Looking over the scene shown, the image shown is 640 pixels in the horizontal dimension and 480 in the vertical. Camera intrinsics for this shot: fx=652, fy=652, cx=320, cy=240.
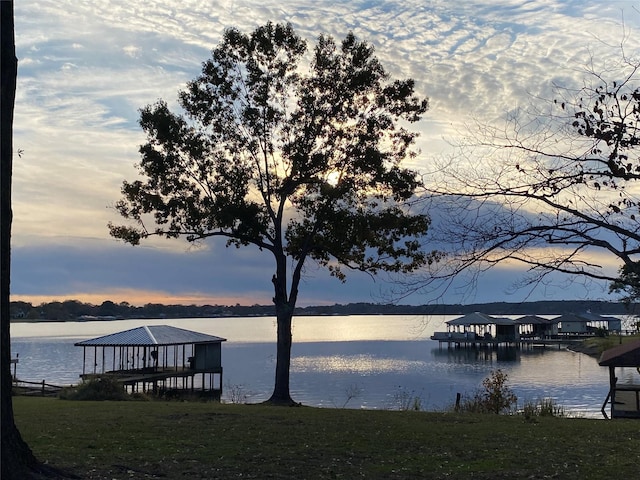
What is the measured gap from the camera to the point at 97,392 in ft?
87.1

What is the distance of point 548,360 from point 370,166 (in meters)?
68.3

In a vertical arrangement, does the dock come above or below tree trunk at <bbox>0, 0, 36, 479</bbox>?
below

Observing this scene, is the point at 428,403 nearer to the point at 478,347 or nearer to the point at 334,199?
the point at 334,199

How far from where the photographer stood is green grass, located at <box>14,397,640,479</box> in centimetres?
947

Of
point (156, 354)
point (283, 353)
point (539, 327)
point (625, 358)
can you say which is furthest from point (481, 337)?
point (283, 353)

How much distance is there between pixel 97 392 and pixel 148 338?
20.9m

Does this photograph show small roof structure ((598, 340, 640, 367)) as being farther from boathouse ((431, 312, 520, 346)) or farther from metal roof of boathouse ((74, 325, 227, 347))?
boathouse ((431, 312, 520, 346))

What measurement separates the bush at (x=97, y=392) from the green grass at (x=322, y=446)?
994cm

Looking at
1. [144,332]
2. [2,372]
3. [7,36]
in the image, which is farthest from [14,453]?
[144,332]

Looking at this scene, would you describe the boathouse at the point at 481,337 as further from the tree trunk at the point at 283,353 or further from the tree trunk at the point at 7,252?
the tree trunk at the point at 7,252

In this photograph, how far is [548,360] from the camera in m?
83.4

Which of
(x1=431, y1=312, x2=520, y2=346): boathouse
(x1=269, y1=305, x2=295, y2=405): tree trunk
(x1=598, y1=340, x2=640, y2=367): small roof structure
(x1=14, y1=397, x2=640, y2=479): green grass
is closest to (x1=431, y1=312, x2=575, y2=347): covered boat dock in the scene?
(x1=431, y1=312, x2=520, y2=346): boathouse

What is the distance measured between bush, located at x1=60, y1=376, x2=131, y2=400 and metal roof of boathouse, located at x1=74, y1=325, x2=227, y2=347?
702 inches

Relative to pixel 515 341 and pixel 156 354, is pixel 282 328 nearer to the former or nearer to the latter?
pixel 156 354
